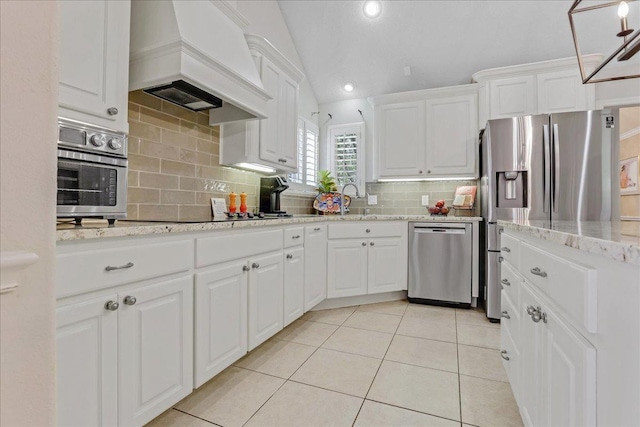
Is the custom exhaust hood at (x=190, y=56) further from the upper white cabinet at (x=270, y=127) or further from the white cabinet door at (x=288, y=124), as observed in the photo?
the white cabinet door at (x=288, y=124)

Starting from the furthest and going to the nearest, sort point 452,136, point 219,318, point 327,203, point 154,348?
point 327,203 < point 452,136 < point 219,318 < point 154,348

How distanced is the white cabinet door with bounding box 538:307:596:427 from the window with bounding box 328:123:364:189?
3.27m

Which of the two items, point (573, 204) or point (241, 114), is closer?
point (241, 114)

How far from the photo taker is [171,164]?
6.80 feet

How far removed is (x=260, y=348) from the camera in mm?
2184

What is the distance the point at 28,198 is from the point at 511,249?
170 centimetres

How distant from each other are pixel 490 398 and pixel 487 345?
70 centimetres

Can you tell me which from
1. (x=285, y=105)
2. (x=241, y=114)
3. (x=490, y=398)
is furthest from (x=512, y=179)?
(x=241, y=114)

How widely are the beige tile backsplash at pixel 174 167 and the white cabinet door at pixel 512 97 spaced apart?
2.61 m

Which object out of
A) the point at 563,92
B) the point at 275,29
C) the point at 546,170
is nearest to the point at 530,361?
the point at 546,170

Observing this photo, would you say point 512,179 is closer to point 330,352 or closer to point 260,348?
point 330,352

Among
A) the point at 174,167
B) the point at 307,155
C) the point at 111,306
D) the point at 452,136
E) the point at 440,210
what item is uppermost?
the point at 452,136

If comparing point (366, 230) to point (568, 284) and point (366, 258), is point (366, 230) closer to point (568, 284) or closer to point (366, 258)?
point (366, 258)

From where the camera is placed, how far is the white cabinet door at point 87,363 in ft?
3.20
